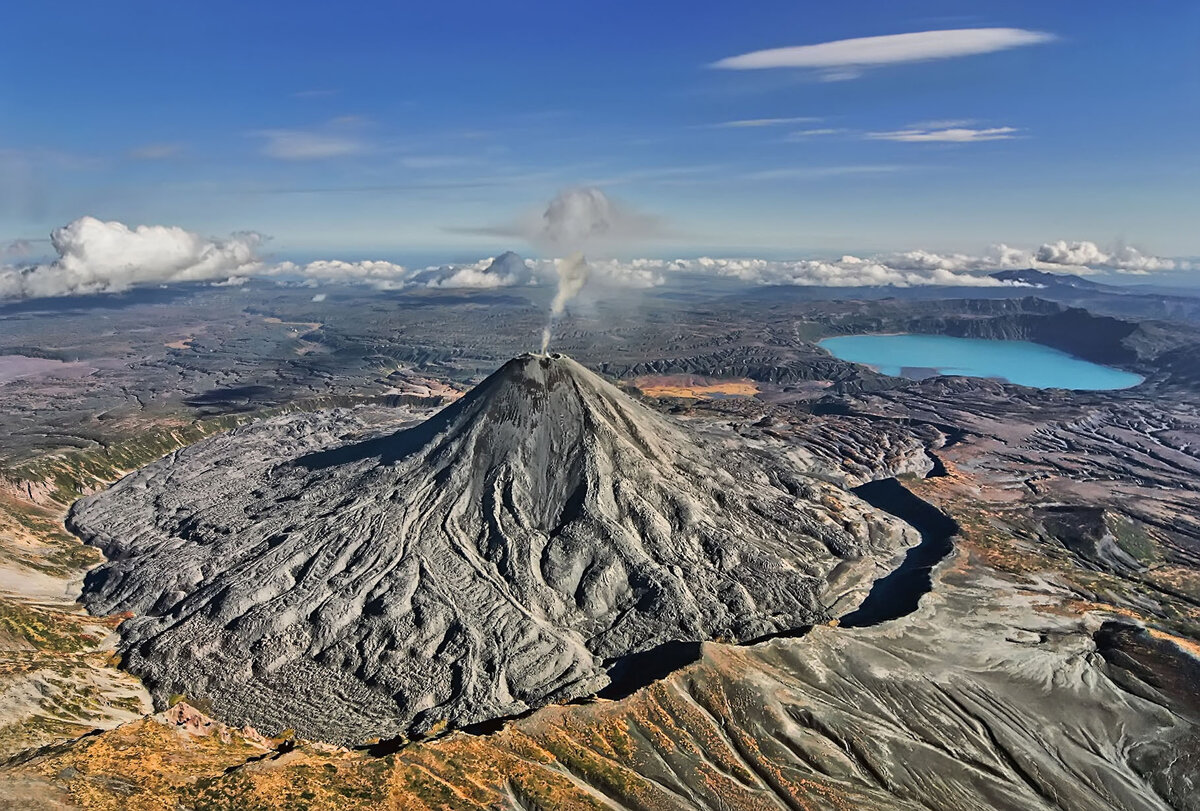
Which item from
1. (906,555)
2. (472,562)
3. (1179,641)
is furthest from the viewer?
(906,555)

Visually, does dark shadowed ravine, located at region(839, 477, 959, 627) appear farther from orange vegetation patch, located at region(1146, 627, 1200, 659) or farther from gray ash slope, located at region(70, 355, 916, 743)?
orange vegetation patch, located at region(1146, 627, 1200, 659)

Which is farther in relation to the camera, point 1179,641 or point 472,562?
point 472,562

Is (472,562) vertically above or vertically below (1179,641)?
above

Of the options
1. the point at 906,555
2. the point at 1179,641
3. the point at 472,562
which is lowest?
the point at 1179,641

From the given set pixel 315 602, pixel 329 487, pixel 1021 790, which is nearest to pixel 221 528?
pixel 329 487

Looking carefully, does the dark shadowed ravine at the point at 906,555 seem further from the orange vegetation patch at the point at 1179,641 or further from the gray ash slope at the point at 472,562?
the orange vegetation patch at the point at 1179,641

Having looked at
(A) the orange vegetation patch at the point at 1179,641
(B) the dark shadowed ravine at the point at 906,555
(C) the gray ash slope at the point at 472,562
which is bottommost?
(A) the orange vegetation patch at the point at 1179,641

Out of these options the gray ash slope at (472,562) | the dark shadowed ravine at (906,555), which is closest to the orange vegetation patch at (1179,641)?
the dark shadowed ravine at (906,555)

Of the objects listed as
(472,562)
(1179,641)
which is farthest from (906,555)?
(472,562)

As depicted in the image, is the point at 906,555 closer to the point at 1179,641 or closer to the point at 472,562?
the point at 1179,641
